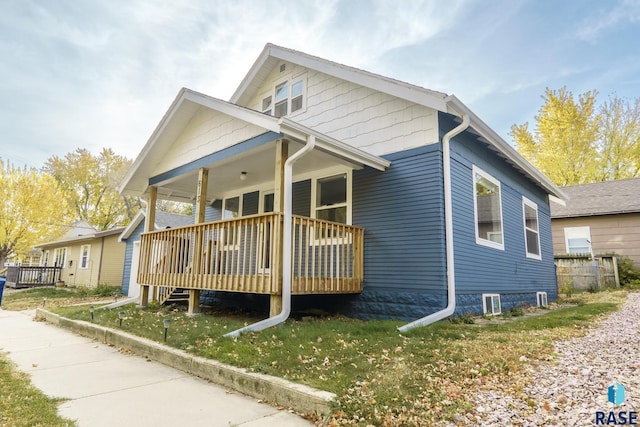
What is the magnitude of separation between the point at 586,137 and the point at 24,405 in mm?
25328

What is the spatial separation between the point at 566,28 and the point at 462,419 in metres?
14.2

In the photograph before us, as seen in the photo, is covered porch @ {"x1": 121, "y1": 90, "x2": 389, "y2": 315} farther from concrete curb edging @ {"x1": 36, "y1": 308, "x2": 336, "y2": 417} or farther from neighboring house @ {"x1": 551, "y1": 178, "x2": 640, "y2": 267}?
neighboring house @ {"x1": 551, "y1": 178, "x2": 640, "y2": 267}

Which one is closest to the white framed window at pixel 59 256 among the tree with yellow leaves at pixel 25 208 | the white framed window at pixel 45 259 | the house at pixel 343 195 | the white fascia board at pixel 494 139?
the tree with yellow leaves at pixel 25 208

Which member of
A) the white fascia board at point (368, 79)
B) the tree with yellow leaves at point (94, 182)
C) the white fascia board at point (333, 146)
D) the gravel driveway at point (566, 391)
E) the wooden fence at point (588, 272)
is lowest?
the gravel driveway at point (566, 391)

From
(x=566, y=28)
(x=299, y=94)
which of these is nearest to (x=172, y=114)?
(x=299, y=94)

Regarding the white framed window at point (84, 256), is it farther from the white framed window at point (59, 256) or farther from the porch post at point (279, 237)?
the porch post at point (279, 237)

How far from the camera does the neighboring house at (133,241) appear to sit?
→ 52.2 ft

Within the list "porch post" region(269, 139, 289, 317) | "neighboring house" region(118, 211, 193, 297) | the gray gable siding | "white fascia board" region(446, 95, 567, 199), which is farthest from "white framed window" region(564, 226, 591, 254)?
"neighboring house" region(118, 211, 193, 297)

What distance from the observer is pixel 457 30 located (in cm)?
1080

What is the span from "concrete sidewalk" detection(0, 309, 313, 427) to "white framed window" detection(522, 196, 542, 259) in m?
9.03

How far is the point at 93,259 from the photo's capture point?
19344 millimetres

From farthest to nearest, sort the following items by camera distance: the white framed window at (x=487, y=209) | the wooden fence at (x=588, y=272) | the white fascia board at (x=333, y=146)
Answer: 1. the wooden fence at (x=588, y=272)
2. the white framed window at (x=487, y=209)
3. the white fascia board at (x=333, y=146)

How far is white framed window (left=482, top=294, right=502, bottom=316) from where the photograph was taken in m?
7.29

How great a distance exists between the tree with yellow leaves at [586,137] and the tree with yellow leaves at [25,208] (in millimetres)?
28753
